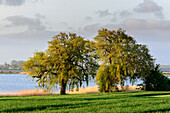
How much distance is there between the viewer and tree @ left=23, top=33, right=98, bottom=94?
37469mm

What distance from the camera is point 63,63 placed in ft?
123

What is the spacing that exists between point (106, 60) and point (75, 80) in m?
5.91

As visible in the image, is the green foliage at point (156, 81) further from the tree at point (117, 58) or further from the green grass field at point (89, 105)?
the green grass field at point (89, 105)

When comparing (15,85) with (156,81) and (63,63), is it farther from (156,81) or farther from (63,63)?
(156,81)

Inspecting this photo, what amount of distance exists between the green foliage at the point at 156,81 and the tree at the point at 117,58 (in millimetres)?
5031

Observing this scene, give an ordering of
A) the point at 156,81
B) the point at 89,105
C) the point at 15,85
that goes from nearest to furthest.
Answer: the point at 89,105
the point at 156,81
the point at 15,85

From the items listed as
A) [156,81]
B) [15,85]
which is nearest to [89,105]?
Answer: [156,81]

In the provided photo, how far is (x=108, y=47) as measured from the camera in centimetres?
3816

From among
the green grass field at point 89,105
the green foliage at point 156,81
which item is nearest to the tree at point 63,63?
the green foliage at point 156,81

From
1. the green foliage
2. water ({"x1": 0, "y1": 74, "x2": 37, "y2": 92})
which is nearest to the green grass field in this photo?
water ({"x1": 0, "y1": 74, "x2": 37, "y2": 92})

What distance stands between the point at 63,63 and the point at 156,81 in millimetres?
18023

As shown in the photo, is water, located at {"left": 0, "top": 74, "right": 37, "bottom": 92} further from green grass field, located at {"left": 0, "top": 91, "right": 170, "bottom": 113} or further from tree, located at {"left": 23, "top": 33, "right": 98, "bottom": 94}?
green grass field, located at {"left": 0, "top": 91, "right": 170, "bottom": 113}

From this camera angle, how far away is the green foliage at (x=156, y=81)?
44.1 meters

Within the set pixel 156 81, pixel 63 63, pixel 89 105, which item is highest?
pixel 63 63
